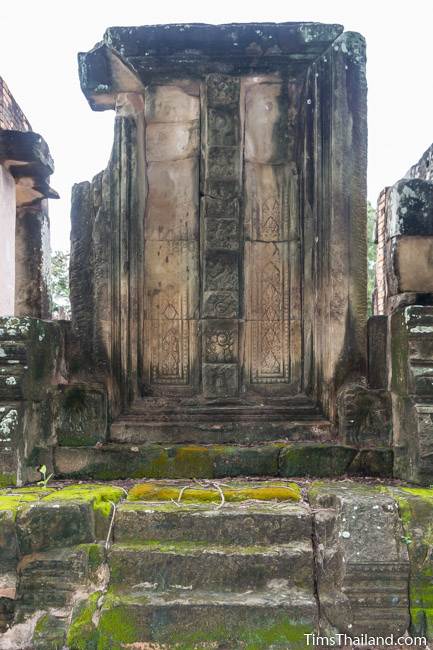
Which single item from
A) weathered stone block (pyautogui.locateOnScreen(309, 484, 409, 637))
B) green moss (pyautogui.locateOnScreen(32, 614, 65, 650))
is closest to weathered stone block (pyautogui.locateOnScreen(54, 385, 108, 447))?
green moss (pyautogui.locateOnScreen(32, 614, 65, 650))

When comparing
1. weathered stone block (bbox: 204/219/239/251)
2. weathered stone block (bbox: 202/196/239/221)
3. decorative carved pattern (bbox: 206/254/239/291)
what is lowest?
decorative carved pattern (bbox: 206/254/239/291)

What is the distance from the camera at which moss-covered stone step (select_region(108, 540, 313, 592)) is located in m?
2.95

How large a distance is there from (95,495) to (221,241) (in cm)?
209

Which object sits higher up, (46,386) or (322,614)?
(46,386)

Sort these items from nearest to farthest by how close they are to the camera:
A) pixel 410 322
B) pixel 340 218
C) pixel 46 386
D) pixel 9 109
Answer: pixel 410 322 → pixel 46 386 → pixel 340 218 → pixel 9 109

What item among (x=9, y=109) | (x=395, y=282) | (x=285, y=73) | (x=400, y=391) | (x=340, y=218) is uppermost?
(x=9, y=109)

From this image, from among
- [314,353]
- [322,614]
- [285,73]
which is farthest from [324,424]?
[285,73]

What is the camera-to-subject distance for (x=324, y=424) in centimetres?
411

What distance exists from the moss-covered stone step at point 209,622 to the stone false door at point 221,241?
1.74 meters

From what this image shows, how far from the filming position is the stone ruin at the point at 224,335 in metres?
3.12

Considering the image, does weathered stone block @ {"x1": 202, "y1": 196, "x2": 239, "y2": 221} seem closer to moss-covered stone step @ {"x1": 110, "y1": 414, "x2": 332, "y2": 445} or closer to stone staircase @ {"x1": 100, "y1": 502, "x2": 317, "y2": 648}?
moss-covered stone step @ {"x1": 110, "y1": 414, "x2": 332, "y2": 445}

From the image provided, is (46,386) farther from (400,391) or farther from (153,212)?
(400,391)

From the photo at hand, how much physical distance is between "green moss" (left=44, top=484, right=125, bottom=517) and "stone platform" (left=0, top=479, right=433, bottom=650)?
0.01 metres

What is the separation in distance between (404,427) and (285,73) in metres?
2.81
